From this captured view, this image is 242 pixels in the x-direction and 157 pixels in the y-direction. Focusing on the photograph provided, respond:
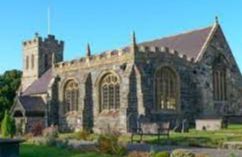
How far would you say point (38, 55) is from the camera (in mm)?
57844

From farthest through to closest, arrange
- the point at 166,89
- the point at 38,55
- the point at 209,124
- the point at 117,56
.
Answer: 1. the point at 38,55
2. the point at 117,56
3. the point at 166,89
4. the point at 209,124

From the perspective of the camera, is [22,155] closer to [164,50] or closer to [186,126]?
[186,126]

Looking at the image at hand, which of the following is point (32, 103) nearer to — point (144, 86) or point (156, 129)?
point (144, 86)

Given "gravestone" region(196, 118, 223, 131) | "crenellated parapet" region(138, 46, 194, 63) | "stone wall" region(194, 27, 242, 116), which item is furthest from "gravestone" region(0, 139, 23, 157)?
"stone wall" region(194, 27, 242, 116)

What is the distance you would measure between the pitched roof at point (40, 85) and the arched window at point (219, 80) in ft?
57.7

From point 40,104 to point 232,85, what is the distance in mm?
18231

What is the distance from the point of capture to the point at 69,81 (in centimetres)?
4222

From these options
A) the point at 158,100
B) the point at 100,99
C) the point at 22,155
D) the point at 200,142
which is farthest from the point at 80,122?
the point at 22,155

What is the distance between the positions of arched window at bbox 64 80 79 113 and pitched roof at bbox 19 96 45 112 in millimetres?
3938

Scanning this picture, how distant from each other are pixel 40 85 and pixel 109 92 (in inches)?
635

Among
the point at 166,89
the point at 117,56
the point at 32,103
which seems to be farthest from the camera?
the point at 32,103

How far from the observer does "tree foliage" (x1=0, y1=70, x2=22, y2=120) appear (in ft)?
194

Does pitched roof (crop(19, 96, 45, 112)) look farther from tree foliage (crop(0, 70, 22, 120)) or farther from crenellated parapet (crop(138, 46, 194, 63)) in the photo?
crenellated parapet (crop(138, 46, 194, 63))

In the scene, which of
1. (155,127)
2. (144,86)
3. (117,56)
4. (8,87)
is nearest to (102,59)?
(117,56)
